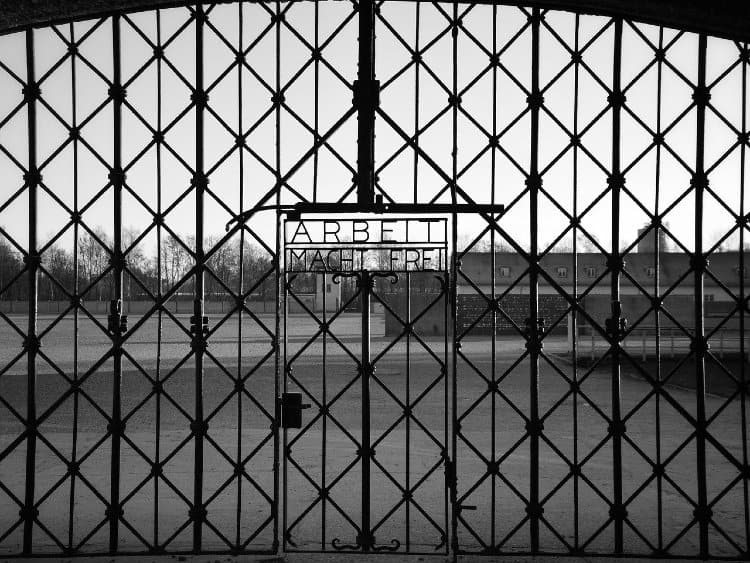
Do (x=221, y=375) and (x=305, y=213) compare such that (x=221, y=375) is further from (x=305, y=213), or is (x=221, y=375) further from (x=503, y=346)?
(x=503, y=346)

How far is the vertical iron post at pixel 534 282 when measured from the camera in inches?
153

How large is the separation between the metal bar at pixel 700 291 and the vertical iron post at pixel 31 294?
422cm

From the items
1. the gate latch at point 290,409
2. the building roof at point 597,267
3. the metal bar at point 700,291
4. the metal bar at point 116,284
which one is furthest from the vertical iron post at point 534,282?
the building roof at point 597,267

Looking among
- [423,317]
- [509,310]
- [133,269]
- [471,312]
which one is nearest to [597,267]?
[509,310]

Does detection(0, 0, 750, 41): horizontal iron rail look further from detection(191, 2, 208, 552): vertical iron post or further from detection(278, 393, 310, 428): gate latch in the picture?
detection(278, 393, 310, 428): gate latch

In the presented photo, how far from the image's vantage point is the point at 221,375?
13.2 m

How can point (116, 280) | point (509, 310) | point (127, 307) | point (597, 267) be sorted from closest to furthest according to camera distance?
point (116, 280)
point (509, 310)
point (597, 267)
point (127, 307)

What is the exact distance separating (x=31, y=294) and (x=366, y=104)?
246 centimetres

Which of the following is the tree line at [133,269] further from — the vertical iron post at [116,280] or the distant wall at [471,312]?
the distant wall at [471,312]

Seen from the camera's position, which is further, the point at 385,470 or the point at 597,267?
the point at 597,267

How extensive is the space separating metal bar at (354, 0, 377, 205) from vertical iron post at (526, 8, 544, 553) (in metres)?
1.02

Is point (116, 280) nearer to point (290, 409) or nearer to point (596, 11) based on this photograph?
point (290, 409)

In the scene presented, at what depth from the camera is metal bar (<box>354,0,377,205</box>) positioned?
390cm

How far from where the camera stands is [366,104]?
3.91 m
